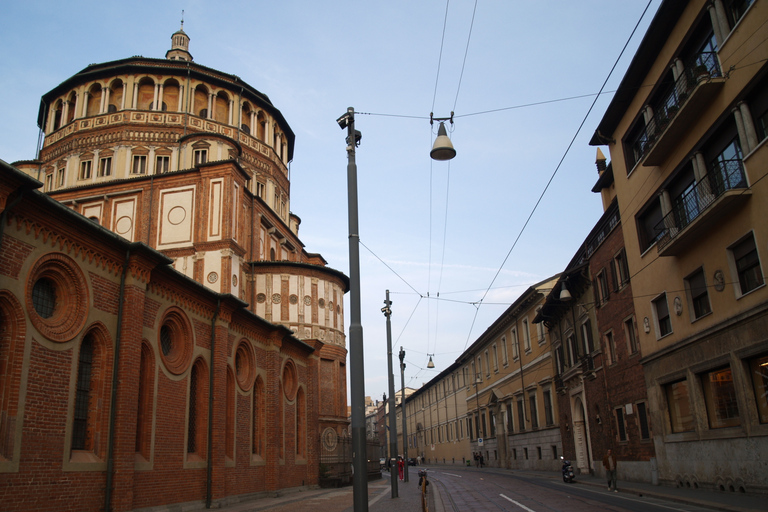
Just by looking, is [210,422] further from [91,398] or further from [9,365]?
[9,365]

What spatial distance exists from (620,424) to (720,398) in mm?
8633

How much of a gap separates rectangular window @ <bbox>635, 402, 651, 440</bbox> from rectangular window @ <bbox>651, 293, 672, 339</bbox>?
Answer: 324cm

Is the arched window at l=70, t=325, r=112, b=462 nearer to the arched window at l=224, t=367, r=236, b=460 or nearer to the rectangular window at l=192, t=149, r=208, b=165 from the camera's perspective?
the arched window at l=224, t=367, r=236, b=460

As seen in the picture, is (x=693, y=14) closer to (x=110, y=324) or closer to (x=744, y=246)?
(x=744, y=246)

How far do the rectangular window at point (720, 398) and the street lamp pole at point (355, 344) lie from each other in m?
11.2

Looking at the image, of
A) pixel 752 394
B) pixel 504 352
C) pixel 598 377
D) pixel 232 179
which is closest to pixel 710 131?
pixel 752 394

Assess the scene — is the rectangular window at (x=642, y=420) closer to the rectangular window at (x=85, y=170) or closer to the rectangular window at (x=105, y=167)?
the rectangular window at (x=105, y=167)

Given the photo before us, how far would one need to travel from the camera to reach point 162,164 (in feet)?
114

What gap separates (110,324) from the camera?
1334 centimetres

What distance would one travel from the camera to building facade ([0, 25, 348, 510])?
11.2 metres

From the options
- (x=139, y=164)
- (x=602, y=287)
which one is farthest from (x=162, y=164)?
(x=602, y=287)

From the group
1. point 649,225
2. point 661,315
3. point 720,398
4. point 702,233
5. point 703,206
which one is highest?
point 649,225

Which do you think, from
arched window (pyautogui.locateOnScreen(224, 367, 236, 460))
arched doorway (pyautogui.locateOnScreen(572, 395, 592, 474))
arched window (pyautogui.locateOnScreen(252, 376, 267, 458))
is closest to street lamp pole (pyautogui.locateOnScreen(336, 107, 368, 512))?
arched window (pyautogui.locateOnScreen(224, 367, 236, 460))

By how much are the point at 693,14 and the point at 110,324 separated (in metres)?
17.4
